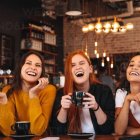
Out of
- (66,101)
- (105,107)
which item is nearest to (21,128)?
(66,101)

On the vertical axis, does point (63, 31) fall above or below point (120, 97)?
above

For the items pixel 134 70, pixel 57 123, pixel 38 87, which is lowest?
pixel 57 123

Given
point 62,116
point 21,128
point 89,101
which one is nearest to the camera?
point 21,128

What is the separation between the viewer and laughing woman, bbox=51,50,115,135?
1911mm

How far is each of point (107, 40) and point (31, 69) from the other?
7053mm

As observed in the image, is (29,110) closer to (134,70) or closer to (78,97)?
(78,97)

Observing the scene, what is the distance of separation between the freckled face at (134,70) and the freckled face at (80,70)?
252 mm

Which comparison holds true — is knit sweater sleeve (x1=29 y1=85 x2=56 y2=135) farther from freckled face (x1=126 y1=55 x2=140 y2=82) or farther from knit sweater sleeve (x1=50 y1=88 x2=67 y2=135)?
freckled face (x1=126 y1=55 x2=140 y2=82)

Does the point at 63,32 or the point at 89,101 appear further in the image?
the point at 63,32

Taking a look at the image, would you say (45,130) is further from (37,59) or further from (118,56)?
(118,56)

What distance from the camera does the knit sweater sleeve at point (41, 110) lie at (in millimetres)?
1957

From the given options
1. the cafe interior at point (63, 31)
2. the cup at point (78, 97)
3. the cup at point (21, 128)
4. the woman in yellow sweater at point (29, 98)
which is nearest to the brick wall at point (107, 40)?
the cafe interior at point (63, 31)

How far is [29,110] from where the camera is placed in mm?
2023

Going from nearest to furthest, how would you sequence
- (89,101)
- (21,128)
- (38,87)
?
(21,128), (89,101), (38,87)
